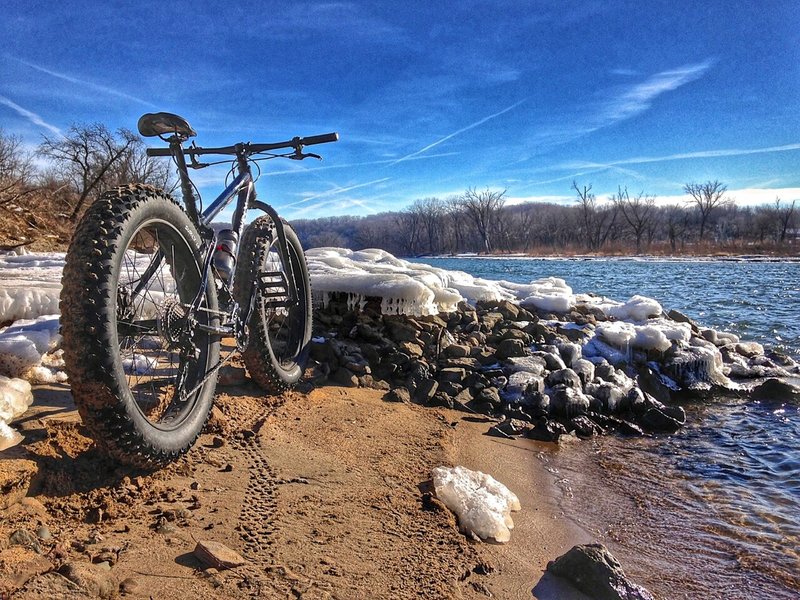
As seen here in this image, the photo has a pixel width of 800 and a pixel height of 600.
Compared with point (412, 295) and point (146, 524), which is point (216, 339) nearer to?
point (146, 524)

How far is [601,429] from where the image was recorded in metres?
5.65

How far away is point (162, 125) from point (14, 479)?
218cm

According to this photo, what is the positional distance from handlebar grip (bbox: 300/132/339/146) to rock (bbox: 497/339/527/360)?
4.18 metres

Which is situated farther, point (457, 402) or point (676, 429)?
point (676, 429)

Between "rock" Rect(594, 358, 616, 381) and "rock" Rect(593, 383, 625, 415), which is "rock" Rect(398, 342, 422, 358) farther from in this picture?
"rock" Rect(594, 358, 616, 381)

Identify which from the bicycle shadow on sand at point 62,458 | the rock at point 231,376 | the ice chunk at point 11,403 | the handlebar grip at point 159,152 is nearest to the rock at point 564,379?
the rock at point 231,376

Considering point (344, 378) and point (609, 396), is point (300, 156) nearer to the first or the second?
point (344, 378)

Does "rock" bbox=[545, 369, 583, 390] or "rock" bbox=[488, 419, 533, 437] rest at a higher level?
"rock" bbox=[545, 369, 583, 390]

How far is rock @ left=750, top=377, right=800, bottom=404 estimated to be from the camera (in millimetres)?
7449

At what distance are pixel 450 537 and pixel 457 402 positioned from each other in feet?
9.41

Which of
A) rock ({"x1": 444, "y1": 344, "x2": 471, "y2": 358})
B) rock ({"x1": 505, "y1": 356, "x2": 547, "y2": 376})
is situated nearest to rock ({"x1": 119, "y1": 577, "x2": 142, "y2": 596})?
rock ({"x1": 444, "y1": 344, "x2": 471, "y2": 358})

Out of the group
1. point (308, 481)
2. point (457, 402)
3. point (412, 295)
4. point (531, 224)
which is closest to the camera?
point (308, 481)

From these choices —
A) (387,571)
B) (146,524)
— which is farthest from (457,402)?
(146,524)

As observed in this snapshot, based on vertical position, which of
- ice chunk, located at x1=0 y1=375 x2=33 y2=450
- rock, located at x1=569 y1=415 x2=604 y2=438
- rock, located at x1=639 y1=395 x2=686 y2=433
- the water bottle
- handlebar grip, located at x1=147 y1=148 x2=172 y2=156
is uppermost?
handlebar grip, located at x1=147 y1=148 x2=172 y2=156
